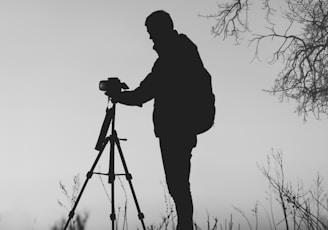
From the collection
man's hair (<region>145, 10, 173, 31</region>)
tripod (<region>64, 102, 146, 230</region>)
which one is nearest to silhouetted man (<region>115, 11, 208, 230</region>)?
man's hair (<region>145, 10, 173, 31</region>)

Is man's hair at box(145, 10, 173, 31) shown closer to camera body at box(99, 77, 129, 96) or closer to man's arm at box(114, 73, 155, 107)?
man's arm at box(114, 73, 155, 107)

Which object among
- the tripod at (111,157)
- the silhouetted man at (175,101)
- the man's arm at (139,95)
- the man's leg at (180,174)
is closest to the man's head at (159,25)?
the silhouetted man at (175,101)

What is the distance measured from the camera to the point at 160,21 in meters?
4.09

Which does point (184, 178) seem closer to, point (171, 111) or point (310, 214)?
point (171, 111)

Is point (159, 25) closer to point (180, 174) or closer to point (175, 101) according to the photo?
point (175, 101)

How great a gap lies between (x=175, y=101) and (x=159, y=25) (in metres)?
0.75

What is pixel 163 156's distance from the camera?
4.03 metres

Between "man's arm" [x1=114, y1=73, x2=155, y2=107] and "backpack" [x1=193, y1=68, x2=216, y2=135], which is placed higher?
"man's arm" [x1=114, y1=73, x2=155, y2=107]

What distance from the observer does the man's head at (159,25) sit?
4.10 m

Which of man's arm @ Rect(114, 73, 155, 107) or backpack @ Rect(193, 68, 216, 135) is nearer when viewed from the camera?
backpack @ Rect(193, 68, 216, 135)

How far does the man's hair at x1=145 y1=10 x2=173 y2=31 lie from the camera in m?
4.10

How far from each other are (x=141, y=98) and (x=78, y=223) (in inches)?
54.4

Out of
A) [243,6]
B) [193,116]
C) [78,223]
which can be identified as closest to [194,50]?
[193,116]

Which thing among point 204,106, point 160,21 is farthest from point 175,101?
point 160,21
